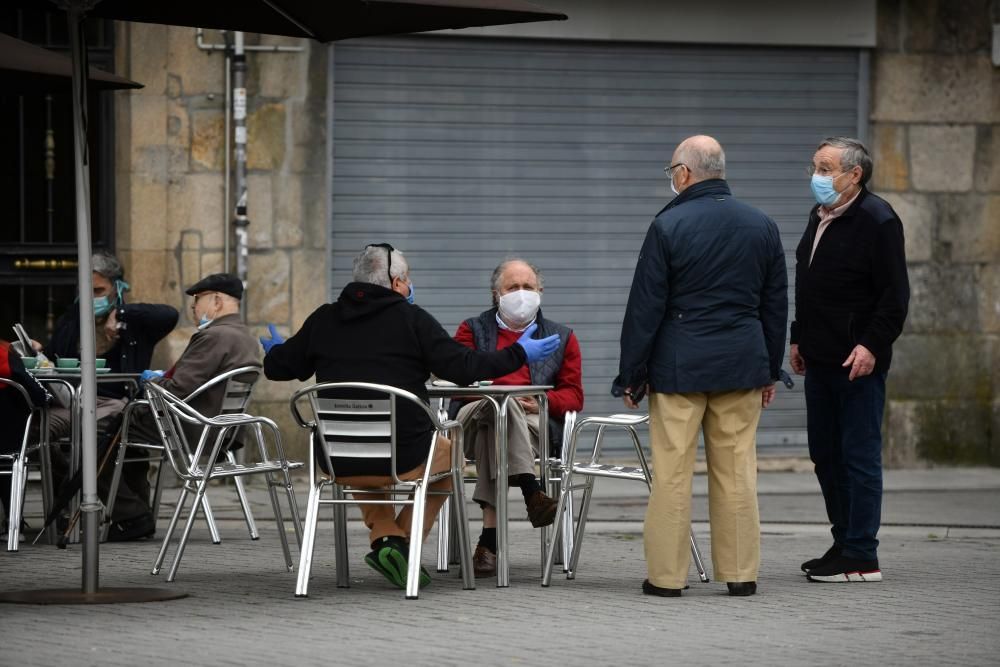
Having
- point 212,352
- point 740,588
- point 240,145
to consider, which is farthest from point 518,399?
point 240,145

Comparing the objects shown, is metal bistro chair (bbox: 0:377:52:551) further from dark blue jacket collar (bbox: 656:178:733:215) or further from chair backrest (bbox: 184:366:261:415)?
dark blue jacket collar (bbox: 656:178:733:215)

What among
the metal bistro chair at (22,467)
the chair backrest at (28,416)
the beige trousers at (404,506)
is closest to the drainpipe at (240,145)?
the metal bistro chair at (22,467)

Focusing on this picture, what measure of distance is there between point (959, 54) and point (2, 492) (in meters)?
8.03

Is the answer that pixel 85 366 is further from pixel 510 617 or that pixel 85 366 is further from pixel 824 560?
pixel 824 560

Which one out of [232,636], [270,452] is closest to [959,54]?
[270,452]

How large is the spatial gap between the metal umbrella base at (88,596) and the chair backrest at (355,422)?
0.85m

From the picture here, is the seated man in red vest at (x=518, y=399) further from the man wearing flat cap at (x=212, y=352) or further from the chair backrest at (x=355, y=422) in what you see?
the man wearing flat cap at (x=212, y=352)

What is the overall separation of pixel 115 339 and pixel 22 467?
1048 mm

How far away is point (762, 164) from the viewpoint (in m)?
13.5

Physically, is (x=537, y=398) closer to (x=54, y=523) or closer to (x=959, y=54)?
(x=54, y=523)

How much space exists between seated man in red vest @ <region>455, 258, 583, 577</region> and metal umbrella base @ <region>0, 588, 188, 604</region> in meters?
1.49

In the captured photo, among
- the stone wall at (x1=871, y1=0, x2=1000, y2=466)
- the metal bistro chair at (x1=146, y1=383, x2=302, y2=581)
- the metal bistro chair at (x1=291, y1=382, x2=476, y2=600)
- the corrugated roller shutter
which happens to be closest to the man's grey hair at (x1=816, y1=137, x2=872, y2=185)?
the metal bistro chair at (x1=291, y1=382, x2=476, y2=600)

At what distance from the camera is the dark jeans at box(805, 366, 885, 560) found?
7.62 m

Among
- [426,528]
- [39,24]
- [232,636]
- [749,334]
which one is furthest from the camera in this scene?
[39,24]
